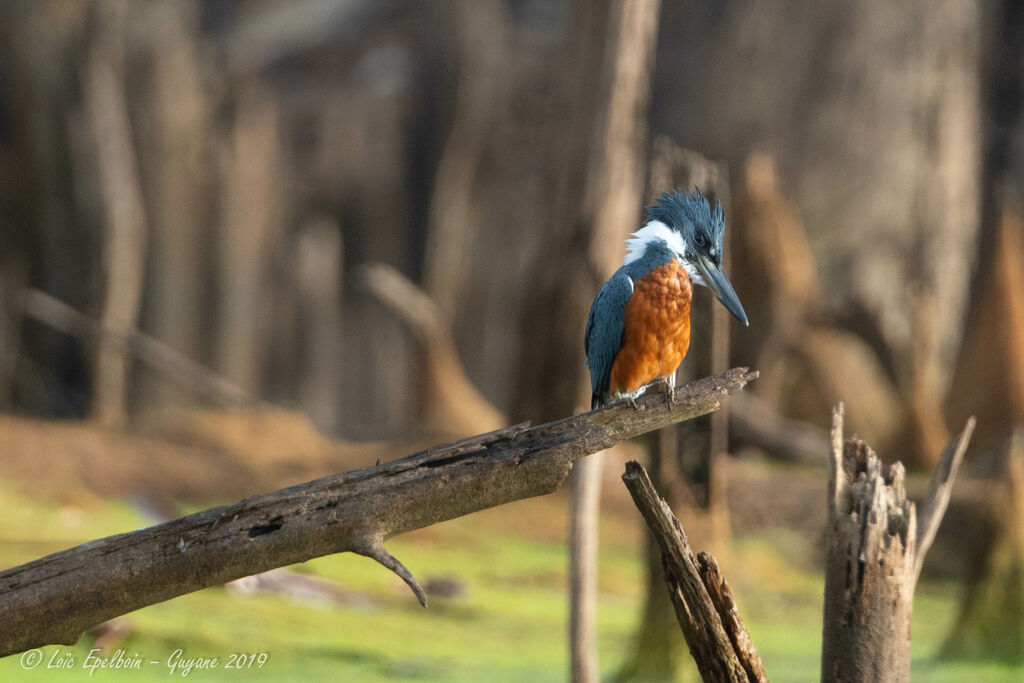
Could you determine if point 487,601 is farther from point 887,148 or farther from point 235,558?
point 887,148

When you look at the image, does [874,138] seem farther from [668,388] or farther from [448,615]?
[668,388]

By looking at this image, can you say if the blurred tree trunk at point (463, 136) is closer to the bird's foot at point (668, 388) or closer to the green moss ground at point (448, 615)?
the green moss ground at point (448, 615)

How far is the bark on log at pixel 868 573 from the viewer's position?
2.44m

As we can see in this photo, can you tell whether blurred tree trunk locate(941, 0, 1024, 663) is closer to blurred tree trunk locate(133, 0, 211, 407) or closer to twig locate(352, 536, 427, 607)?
twig locate(352, 536, 427, 607)

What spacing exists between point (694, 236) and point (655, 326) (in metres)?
0.20

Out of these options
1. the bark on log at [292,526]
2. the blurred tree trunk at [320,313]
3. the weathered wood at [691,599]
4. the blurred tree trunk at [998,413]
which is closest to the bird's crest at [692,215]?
the bark on log at [292,526]

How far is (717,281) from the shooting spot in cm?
206

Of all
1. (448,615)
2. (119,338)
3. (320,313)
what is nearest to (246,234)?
(320,313)

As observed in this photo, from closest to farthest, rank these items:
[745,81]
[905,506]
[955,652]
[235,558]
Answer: [235,558]
[905,506]
[955,652]
[745,81]

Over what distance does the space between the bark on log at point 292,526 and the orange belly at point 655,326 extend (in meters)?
0.14

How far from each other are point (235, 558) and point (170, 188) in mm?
7613

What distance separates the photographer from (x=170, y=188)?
356 inches

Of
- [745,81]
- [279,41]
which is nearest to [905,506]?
[745,81]

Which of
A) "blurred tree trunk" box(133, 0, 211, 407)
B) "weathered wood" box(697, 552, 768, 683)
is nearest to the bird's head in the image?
"weathered wood" box(697, 552, 768, 683)
